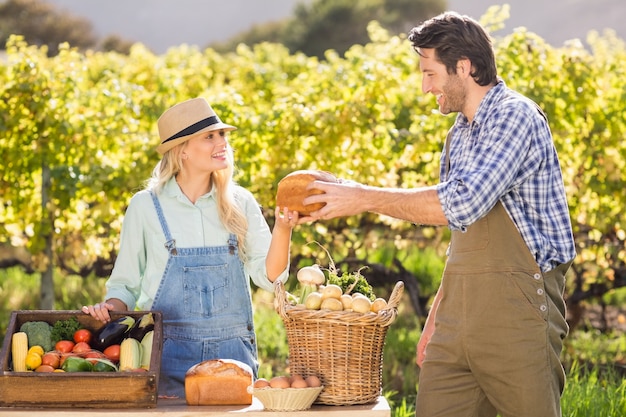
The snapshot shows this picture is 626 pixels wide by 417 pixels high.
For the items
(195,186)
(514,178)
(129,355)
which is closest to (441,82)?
(514,178)

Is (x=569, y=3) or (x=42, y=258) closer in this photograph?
(x=42, y=258)

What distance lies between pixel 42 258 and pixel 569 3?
4794 cm

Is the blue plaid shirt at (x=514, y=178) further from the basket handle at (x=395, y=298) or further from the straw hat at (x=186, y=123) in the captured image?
the straw hat at (x=186, y=123)

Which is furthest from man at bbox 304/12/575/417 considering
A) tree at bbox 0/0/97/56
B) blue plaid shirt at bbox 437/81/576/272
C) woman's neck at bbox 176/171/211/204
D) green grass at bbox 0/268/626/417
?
tree at bbox 0/0/97/56

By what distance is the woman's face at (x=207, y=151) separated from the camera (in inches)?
132

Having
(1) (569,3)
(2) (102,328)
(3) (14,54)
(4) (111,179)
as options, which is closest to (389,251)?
(4) (111,179)

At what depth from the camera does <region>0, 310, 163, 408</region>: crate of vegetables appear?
2.73 metres

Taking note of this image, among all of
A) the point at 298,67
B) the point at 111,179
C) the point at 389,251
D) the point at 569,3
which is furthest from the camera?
the point at 569,3

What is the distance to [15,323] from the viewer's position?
116 inches

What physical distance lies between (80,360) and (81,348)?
0.13 metres

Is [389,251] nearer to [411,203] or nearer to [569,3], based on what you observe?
[411,203]

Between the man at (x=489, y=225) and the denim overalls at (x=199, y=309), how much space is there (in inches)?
27.5

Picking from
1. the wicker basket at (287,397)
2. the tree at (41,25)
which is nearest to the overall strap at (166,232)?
the wicker basket at (287,397)

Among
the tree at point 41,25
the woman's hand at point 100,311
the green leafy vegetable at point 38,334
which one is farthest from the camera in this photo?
the tree at point 41,25
